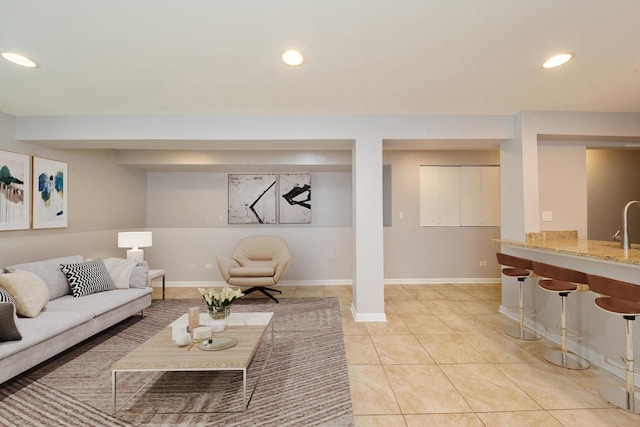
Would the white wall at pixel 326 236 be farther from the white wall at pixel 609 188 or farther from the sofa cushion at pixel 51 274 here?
the sofa cushion at pixel 51 274

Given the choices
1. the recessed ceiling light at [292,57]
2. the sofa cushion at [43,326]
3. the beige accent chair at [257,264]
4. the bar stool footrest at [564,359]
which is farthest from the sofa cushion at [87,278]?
the bar stool footrest at [564,359]

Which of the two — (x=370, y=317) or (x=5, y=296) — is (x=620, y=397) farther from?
(x=5, y=296)

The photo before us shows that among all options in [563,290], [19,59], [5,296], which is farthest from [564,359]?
[19,59]

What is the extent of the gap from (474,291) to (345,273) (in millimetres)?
2190

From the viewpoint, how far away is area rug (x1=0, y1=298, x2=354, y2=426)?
6.01 ft

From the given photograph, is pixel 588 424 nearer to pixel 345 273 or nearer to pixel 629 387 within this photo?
pixel 629 387

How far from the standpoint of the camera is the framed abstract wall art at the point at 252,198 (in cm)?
547

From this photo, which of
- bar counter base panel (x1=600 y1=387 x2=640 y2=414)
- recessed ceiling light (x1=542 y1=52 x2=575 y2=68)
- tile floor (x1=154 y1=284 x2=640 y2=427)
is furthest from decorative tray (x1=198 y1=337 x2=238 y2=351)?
recessed ceiling light (x1=542 y1=52 x2=575 y2=68)

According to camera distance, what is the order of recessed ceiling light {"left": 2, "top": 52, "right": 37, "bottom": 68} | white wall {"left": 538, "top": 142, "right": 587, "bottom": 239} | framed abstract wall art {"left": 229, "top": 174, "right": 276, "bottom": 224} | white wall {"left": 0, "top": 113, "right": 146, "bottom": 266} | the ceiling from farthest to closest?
framed abstract wall art {"left": 229, "top": 174, "right": 276, "bottom": 224}
white wall {"left": 538, "top": 142, "right": 587, "bottom": 239}
white wall {"left": 0, "top": 113, "right": 146, "bottom": 266}
recessed ceiling light {"left": 2, "top": 52, "right": 37, "bottom": 68}
the ceiling

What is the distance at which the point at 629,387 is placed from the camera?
195 centimetres

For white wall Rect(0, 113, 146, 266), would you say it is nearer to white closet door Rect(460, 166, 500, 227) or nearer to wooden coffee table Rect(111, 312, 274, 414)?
wooden coffee table Rect(111, 312, 274, 414)

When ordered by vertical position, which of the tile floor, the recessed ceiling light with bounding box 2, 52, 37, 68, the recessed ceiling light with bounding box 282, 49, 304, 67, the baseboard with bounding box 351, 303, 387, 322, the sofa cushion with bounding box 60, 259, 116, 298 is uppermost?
the recessed ceiling light with bounding box 2, 52, 37, 68

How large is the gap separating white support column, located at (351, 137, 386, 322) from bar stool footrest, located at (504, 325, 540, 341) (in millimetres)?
1328

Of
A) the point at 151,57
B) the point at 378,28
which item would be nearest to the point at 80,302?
the point at 151,57
